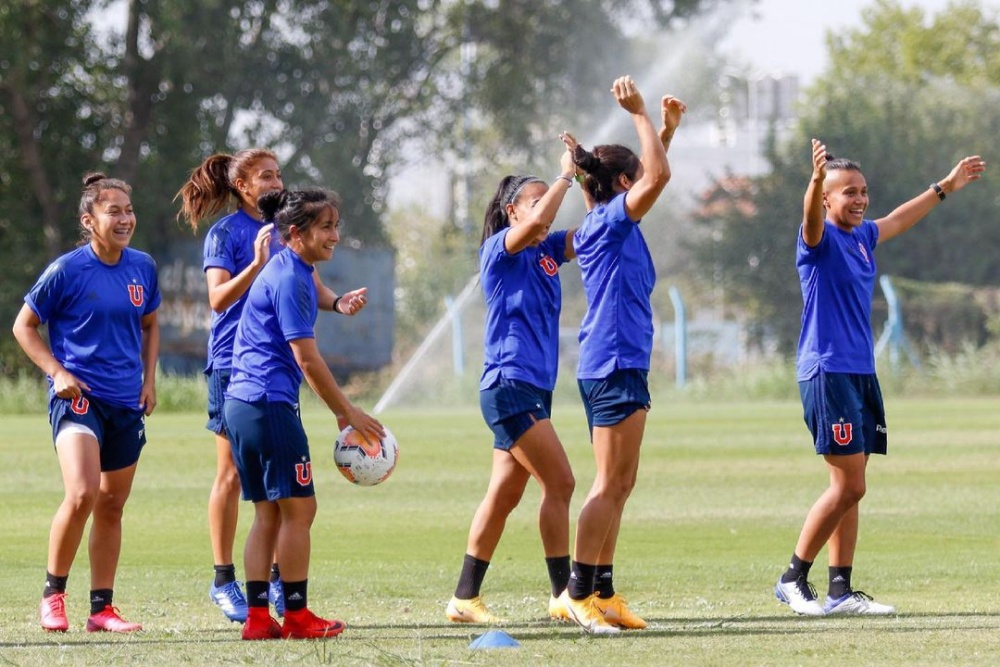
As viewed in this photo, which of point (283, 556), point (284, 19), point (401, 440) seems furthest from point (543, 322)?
point (284, 19)

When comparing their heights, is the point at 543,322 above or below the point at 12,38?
below

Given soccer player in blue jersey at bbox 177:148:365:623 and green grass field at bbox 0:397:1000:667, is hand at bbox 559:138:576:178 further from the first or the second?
green grass field at bbox 0:397:1000:667

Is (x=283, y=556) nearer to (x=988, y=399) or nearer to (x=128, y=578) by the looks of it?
(x=128, y=578)

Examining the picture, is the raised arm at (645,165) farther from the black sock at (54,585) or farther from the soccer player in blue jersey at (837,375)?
the black sock at (54,585)

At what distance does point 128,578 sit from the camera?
10.1 metres

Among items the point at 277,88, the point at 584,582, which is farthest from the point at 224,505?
the point at 277,88

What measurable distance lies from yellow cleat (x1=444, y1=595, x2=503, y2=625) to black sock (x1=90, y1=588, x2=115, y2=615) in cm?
152

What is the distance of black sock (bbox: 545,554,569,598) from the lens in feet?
26.6

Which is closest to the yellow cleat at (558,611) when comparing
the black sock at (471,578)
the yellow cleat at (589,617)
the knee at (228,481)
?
the yellow cleat at (589,617)

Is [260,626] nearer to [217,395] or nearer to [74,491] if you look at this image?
[74,491]

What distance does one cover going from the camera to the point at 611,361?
760cm

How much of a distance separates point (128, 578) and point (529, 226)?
3.83 m

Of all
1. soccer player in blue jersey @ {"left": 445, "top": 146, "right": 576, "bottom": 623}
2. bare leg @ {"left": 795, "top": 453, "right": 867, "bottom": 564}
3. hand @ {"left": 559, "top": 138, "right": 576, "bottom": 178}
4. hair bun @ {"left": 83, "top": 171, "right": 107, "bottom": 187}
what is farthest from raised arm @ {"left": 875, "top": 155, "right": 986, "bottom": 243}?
hair bun @ {"left": 83, "top": 171, "right": 107, "bottom": 187}

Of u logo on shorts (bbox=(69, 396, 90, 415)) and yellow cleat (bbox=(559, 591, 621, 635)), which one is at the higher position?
u logo on shorts (bbox=(69, 396, 90, 415))
